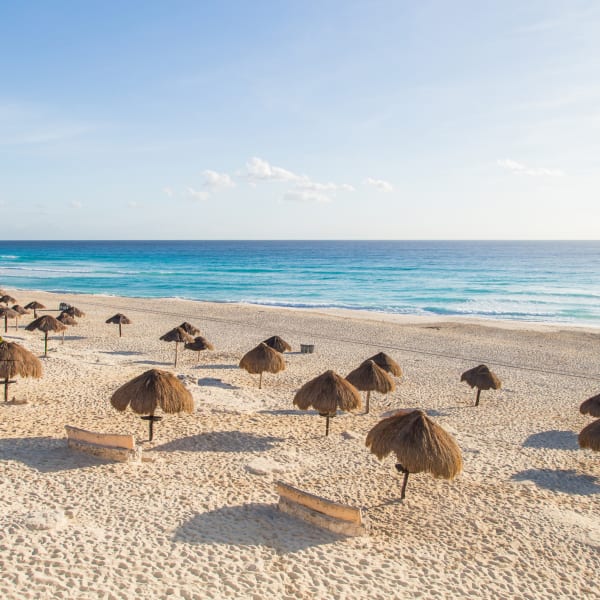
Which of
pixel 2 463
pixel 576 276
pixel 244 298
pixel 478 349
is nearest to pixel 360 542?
pixel 2 463

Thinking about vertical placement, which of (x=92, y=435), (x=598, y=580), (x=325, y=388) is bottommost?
(x=598, y=580)

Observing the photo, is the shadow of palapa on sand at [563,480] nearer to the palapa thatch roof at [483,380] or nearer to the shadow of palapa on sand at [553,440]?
the shadow of palapa on sand at [553,440]

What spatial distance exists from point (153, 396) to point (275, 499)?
3389 millimetres

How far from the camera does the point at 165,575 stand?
21.3ft

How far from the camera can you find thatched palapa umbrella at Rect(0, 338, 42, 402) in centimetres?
1205

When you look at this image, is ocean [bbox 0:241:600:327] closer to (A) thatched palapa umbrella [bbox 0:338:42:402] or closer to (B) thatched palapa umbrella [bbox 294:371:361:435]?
(B) thatched palapa umbrella [bbox 294:371:361:435]

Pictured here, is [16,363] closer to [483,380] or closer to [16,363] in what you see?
[16,363]

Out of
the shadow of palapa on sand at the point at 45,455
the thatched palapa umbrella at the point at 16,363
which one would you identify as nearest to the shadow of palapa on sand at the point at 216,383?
the thatched palapa umbrella at the point at 16,363

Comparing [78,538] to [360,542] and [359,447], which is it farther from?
[359,447]

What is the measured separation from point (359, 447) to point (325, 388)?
1531 mm

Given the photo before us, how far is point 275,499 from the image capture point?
8797 millimetres

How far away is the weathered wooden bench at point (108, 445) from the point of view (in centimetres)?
A: 966

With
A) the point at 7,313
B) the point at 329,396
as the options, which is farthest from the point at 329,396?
the point at 7,313

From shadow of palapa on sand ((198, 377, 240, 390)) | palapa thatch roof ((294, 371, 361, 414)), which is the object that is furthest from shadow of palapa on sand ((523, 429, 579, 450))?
shadow of palapa on sand ((198, 377, 240, 390))
